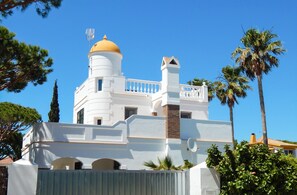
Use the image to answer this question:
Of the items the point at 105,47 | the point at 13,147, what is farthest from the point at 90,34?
the point at 13,147

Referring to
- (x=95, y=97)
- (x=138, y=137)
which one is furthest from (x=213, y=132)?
(x=95, y=97)

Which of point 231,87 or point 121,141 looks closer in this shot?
point 121,141

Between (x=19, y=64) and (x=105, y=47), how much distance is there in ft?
32.9

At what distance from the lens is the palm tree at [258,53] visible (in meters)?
32.8

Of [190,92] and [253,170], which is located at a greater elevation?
[190,92]

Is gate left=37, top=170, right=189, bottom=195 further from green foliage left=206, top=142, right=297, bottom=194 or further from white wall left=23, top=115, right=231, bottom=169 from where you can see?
white wall left=23, top=115, right=231, bottom=169

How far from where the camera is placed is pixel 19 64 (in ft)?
66.6

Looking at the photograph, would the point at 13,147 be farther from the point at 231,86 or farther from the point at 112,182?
the point at 112,182

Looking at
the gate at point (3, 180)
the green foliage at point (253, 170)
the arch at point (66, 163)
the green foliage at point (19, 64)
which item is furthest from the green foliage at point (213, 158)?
the arch at point (66, 163)

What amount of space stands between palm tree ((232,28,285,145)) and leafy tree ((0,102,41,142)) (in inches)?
707

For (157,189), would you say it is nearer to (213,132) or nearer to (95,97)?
(213,132)

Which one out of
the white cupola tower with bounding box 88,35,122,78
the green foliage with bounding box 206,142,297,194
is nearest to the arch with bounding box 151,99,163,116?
the white cupola tower with bounding box 88,35,122,78

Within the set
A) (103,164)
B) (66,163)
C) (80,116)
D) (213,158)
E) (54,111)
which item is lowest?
(213,158)

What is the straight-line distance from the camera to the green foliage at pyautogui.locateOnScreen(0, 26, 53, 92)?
18969mm
